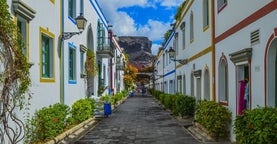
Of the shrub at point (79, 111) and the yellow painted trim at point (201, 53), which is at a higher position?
the yellow painted trim at point (201, 53)

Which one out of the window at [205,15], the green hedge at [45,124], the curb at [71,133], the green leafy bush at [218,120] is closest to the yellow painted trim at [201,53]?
the window at [205,15]

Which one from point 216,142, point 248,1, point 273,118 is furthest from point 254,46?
point 216,142

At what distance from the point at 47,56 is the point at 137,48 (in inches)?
4291

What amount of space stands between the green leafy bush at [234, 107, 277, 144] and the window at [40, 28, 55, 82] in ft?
21.2

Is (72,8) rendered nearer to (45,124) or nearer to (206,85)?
(206,85)

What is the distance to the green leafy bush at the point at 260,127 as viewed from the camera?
18.3 feet

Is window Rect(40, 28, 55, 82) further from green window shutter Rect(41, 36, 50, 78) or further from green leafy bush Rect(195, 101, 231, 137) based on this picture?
green leafy bush Rect(195, 101, 231, 137)

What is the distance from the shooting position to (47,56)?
11383 millimetres

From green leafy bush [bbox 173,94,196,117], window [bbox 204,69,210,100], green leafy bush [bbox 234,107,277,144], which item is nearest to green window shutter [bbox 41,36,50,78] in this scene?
window [bbox 204,69,210,100]

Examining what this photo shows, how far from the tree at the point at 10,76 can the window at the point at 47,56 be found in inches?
111

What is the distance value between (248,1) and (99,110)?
40.4ft

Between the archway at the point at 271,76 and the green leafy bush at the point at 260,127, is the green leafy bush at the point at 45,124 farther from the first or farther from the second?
the archway at the point at 271,76

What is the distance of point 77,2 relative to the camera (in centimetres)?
1580

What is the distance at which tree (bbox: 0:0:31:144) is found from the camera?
7010 millimetres
